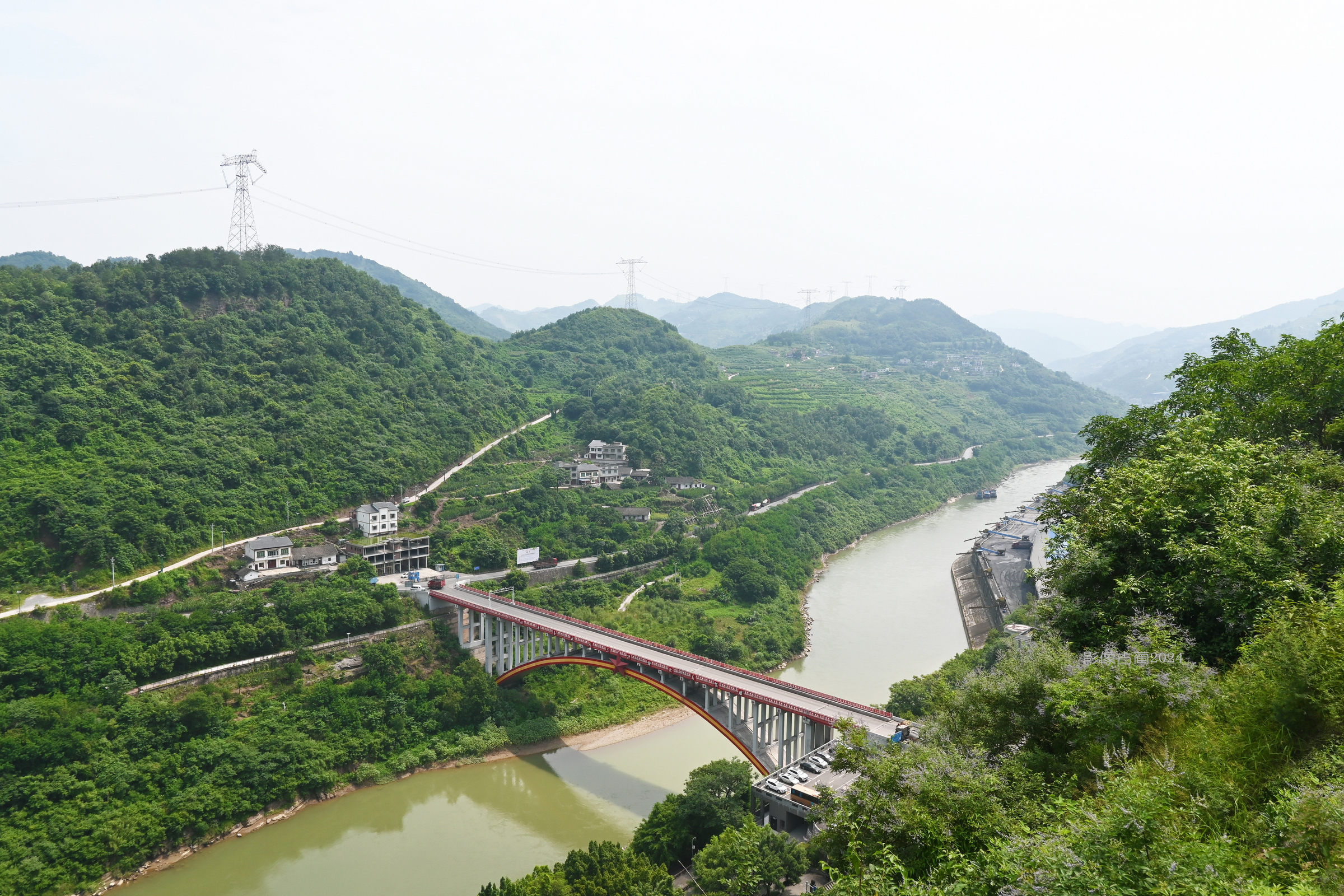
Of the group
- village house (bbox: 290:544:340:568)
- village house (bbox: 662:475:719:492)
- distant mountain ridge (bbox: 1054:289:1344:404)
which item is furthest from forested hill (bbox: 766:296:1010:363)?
village house (bbox: 290:544:340:568)

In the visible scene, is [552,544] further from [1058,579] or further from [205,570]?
[1058,579]

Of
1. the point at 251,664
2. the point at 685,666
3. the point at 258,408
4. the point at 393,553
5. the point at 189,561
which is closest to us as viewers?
the point at 685,666

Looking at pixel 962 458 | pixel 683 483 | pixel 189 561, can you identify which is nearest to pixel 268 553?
pixel 189 561

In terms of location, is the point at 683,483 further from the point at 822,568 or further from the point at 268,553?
the point at 268,553

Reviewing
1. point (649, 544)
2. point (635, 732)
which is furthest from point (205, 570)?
point (649, 544)

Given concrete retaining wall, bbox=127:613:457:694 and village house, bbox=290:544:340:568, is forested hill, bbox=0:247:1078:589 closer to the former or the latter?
village house, bbox=290:544:340:568
